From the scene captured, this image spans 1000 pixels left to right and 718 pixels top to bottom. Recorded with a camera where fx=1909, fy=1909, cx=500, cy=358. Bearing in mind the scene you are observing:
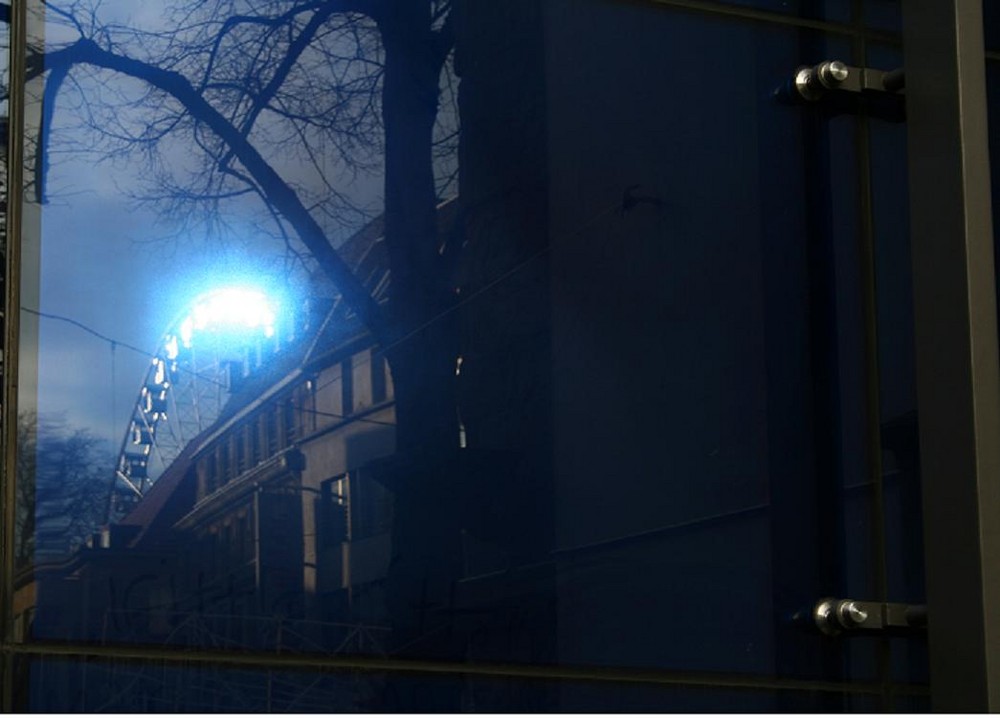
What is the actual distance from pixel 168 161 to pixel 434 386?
2.30 feet

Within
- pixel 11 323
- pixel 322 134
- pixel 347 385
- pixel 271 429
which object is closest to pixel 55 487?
pixel 11 323

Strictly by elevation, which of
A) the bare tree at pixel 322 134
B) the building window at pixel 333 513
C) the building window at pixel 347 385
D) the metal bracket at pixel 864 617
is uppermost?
the bare tree at pixel 322 134

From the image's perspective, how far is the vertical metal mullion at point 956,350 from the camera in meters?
3.85

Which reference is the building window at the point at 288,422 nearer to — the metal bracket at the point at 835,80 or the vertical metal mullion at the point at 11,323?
the vertical metal mullion at the point at 11,323

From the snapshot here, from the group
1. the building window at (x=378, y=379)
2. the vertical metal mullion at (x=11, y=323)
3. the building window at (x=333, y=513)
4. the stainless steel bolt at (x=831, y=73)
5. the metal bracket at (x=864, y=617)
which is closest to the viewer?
the vertical metal mullion at (x=11, y=323)

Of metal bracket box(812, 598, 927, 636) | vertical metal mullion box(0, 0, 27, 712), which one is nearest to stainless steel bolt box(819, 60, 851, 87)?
metal bracket box(812, 598, 927, 636)

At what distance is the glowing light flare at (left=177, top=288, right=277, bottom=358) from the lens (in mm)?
3641

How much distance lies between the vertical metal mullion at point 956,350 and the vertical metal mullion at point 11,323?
1844mm

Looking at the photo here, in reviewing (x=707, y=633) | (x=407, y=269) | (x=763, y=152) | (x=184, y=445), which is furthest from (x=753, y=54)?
(x=184, y=445)

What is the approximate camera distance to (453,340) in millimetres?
3932

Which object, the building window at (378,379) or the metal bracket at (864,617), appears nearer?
the building window at (378,379)

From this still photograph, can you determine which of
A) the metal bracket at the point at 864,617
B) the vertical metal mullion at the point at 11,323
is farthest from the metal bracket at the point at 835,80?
the vertical metal mullion at the point at 11,323

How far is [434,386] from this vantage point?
12.8ft

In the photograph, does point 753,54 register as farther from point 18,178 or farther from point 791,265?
point 18,178
